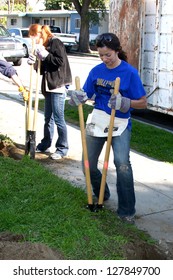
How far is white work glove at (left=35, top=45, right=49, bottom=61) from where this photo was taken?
6.12 m

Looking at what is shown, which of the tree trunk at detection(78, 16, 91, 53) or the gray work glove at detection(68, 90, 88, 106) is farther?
the tree trunk at detection(78, 16, 91, 53)

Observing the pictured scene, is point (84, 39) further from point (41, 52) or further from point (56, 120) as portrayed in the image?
point (41, 52)

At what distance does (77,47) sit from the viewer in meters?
39.4

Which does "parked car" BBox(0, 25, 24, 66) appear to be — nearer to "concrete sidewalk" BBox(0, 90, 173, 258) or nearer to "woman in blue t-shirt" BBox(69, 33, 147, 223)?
"concrete sidewalk" BBox(0, 90, 173, 258)

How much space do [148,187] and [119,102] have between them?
1.96 metres

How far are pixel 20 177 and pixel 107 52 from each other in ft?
6.50

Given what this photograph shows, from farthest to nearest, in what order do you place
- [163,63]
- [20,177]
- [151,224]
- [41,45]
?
[163,63] < [41,45] < [20,177] < [151,224]

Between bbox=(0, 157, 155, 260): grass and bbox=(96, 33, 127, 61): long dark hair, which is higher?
bbox=(96, 33, 127, 61): long dark hair

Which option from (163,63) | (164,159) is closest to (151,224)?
(164,159)

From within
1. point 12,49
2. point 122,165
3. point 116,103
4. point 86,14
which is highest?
point 86,14

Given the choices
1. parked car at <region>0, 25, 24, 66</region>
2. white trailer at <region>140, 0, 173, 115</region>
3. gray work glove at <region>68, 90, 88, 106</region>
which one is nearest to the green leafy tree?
parked car at <region>0, 25, 24, 66</region>

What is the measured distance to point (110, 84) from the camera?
4484 millimetres

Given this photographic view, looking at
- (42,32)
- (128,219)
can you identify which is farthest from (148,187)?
(42,32)
